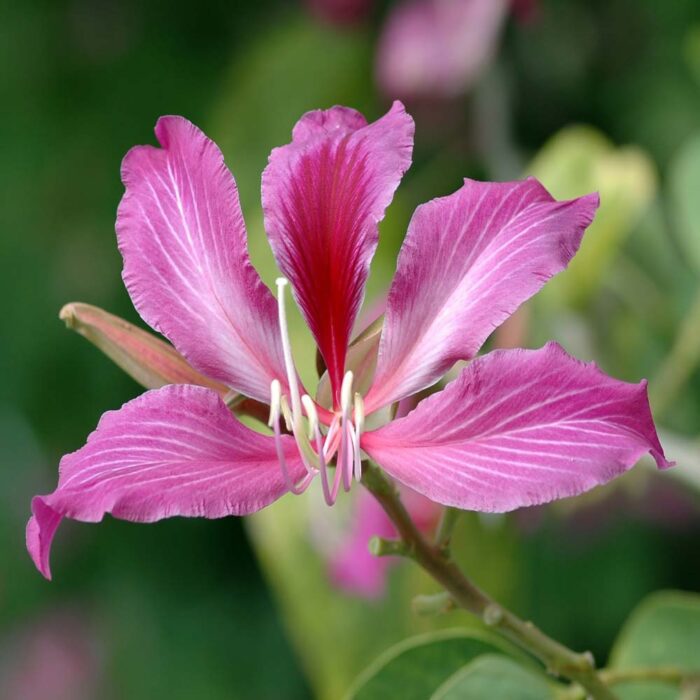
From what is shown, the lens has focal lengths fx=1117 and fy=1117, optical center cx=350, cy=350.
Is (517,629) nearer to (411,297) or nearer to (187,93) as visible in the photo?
(411,297)

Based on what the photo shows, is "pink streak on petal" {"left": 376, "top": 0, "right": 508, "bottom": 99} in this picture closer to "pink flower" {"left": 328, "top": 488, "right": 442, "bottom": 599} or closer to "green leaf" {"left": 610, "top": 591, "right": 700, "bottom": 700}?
"pink flower" {"left": 328, "top": 488, "right": 442, "bottom": 599}

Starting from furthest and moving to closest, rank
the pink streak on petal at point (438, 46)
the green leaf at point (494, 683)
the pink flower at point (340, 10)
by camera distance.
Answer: the pink flower at point (340, 10)
the pink streak on petal at point (438, 46)
the green leaf at point (494, 683)

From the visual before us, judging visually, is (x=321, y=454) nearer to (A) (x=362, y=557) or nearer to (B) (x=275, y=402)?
(B) (x=275, y=402)

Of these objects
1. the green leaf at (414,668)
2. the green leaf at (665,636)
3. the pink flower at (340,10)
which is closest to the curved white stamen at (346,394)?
the green leaf at (414,668)

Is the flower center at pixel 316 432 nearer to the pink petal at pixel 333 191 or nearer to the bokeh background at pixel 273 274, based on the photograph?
the pink petal at pixel 333 191

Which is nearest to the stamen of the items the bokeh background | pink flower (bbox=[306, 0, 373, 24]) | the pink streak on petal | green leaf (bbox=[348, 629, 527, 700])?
green leaf (bbox=[348, 629, 527, 700])

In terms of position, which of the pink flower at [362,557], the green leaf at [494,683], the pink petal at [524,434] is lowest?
the pink flower at [362,557]
